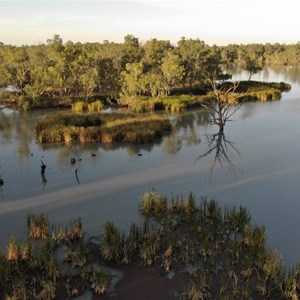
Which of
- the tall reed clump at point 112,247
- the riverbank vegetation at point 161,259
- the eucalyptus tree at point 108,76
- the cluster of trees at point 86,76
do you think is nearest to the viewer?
the riverbank vegetation at point 161,259

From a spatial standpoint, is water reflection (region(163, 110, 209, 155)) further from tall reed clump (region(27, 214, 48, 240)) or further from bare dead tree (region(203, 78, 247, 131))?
tall reed clump (region(27, 214, 48, 240))

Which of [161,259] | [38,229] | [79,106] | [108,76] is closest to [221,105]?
Answer: [79,106]

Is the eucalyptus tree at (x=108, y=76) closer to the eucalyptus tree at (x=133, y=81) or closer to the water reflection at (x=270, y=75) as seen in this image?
the eucalyptus tree at (x=133, y=81)

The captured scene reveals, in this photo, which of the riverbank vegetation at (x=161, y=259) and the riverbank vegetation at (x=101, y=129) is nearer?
the riverbank vegetation at (x=161, y=259)

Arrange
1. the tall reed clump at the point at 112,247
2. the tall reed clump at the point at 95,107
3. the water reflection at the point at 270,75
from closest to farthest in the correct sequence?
the tall reed clump at the point at 112,247
the tall reed clump at the point at 95,107
the water reflection at the point at 270,75

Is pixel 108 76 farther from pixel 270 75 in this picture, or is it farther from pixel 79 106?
pixel 270 75

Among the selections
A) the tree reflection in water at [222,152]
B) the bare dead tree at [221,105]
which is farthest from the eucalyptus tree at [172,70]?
the tree reflection in water at [222,152]

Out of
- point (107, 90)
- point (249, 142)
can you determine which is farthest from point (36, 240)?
point (107, 90)

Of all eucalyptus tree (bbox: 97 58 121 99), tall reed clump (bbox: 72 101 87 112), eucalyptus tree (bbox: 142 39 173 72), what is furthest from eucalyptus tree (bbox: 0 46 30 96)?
eucalyptus tree (bbox: 142 39 173 72)
